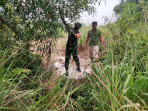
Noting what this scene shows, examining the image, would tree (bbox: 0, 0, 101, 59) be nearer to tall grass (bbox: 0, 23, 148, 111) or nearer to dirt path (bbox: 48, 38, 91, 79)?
dirt path (bbox: 48, 38, 91, 79)

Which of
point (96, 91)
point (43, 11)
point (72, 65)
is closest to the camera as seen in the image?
point (96, 91)

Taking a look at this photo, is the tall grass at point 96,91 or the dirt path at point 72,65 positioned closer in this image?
the tall grass at point 96,91

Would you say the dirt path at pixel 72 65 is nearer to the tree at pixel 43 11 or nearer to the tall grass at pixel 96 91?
the tall grass at pixel 96 91

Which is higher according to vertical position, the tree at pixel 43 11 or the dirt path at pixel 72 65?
the tree at pixel 43 11

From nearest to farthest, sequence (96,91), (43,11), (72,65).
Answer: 1. (96,91)
2. (43,11)
3. (72,65)

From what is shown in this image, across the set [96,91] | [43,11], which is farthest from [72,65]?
[96,91]

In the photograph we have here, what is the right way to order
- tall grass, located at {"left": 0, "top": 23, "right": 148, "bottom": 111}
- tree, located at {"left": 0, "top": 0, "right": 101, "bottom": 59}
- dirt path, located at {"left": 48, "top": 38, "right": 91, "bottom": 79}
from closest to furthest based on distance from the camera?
tall grass, located at {"left": 0, "top": 23, "right": 148, "bottom": 111} < dirt path, located at {"left": 48, "top": 38, "right": 91, "bottom": 79} < tree, located at {"left": 0, "top": 0, "right": 101, "bottom": 59}

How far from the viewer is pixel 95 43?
4.11m

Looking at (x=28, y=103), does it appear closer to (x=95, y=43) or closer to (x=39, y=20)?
(x=39, y=20)

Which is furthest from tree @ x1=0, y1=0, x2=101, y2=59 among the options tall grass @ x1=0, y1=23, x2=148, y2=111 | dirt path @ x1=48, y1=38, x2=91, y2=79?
tall grass @ x1=0, y1=23, x2=148, y2=111

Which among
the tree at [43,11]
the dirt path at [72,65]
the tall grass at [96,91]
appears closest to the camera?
the tall grass at [96,91]

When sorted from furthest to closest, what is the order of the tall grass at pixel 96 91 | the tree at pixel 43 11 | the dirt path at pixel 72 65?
1. the tree at pixel 43 11
2. the dirt path at pixel 72 65
3. the tall grass at pixel 96 91

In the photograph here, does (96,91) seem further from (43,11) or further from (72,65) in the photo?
(72,65)

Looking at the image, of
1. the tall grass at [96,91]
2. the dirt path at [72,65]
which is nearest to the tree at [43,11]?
the dirt path at [72,65]
